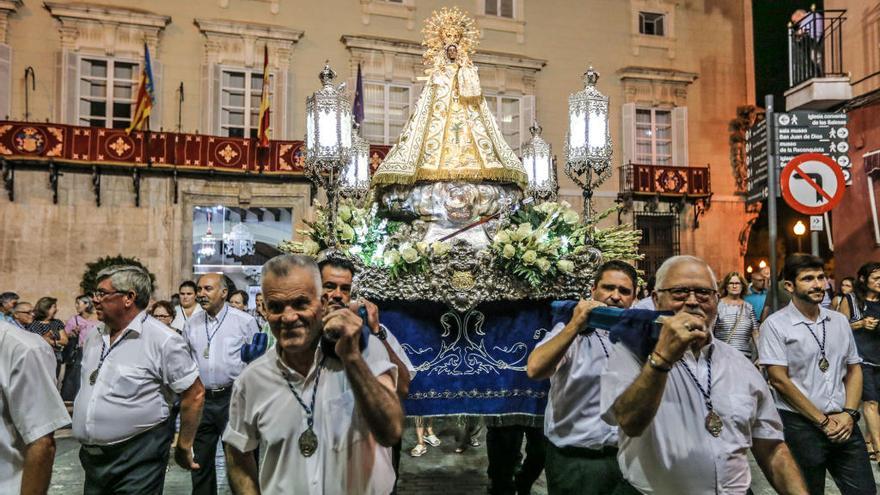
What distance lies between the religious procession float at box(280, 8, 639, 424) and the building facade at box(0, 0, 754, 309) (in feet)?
34.6

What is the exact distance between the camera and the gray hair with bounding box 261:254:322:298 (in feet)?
7.57

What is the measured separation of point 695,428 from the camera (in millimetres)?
2527

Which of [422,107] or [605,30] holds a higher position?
[605,30]

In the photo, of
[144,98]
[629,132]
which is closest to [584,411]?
[144,98]

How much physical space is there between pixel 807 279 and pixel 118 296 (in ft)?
14.1

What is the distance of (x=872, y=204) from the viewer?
11.4 m

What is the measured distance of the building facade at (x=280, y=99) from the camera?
15055mm

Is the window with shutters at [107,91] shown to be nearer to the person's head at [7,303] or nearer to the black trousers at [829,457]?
the person's head at [7,303]

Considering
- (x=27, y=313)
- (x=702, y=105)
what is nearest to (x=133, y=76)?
(x=27, y=313)

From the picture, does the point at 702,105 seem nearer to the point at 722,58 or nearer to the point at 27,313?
the point at 722,58

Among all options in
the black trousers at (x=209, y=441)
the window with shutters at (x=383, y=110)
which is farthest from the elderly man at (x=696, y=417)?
the window with shutters at (x=383, y=110)

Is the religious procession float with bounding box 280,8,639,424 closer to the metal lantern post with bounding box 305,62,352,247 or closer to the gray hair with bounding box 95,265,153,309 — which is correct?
the metal lantern post with bounding box 305,62,352,247

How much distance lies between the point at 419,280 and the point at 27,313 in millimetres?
6701

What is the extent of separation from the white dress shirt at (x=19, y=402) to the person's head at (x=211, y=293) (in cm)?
314
